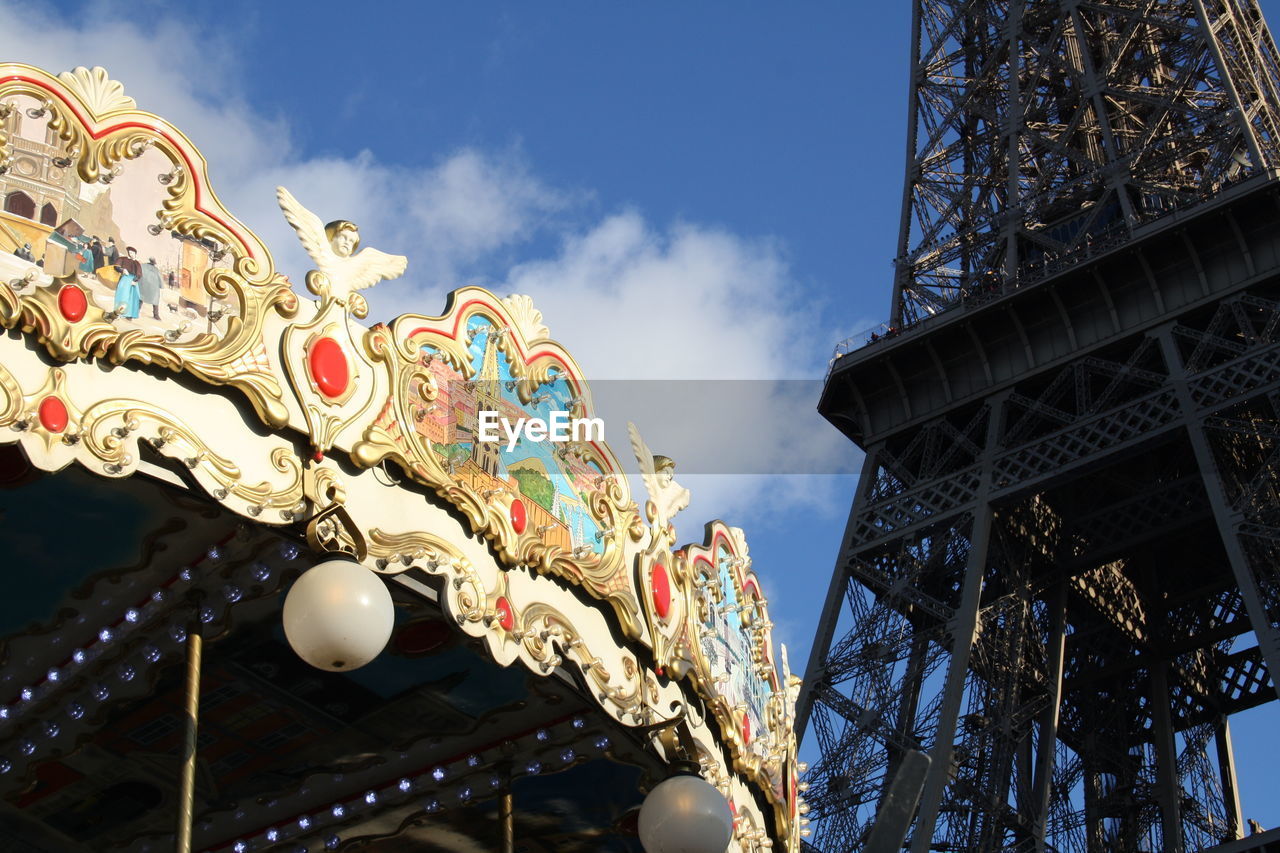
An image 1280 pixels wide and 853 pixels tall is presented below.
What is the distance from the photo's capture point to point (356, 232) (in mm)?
7051

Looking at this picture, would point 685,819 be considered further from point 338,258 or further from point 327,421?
point 338,258

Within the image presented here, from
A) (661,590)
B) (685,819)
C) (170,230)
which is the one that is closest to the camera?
(170,230)

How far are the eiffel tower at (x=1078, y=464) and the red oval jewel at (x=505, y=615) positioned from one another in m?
13.8

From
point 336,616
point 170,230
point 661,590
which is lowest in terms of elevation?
point 336,616

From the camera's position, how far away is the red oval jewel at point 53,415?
5.88m

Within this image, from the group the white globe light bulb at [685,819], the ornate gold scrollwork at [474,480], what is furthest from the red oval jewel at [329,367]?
the white globe light bulb at [685,819]

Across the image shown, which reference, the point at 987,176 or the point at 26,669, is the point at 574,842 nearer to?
the point at 26,669

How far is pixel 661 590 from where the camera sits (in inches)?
323

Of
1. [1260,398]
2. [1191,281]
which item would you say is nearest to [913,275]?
[1191,281]

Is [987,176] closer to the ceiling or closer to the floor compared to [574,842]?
closer to the ceiling

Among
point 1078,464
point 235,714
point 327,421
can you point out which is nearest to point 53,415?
point 327,421

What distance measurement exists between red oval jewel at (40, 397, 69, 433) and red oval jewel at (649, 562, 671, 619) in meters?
Answer: 3.03

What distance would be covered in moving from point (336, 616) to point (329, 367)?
3.39ft

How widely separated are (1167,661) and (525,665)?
68.0 ft
